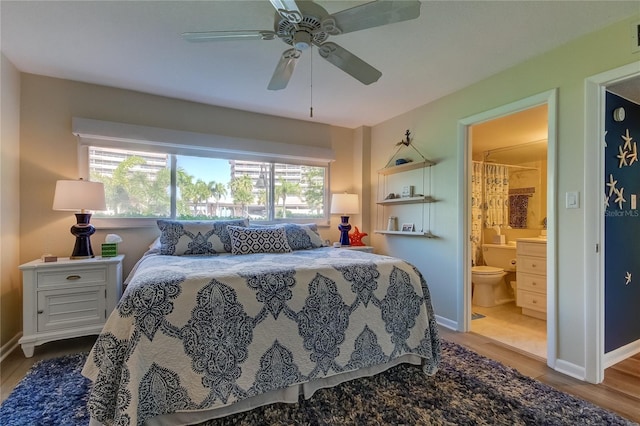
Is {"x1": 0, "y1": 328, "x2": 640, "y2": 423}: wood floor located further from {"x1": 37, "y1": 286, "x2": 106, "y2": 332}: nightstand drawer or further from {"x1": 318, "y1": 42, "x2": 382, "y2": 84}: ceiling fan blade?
{"x1": 318, "y1": 42, "x2": 382, "y2": 84}: ceiling fan blade

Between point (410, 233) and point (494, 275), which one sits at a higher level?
point (410, 233)

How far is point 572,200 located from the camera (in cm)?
213

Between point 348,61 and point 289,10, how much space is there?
54 cm

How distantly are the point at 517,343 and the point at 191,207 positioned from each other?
3.50 metres

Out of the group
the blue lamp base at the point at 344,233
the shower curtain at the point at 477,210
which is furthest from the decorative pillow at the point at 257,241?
the shower curtain at the point at 477,210

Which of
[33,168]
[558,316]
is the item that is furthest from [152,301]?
[558,316]

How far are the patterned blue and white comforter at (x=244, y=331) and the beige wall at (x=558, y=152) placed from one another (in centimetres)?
100

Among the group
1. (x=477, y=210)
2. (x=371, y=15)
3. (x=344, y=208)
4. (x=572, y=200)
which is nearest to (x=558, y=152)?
(x=572, y=200)

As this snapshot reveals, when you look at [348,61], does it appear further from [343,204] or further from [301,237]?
[343,204]

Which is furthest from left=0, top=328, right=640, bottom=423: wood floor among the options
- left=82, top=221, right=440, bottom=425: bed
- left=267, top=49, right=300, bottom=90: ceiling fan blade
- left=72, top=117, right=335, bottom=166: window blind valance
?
left=267, top=49, right=300, bottom=90: ceiling fan blade

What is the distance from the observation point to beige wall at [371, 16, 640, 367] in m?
2.07

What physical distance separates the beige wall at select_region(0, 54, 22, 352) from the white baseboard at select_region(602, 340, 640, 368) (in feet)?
14.7

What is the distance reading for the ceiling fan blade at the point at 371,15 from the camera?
4.56 ft

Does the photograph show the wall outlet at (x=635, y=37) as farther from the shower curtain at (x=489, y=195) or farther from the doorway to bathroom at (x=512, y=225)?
the shower curtain at (x=489, y=195)
